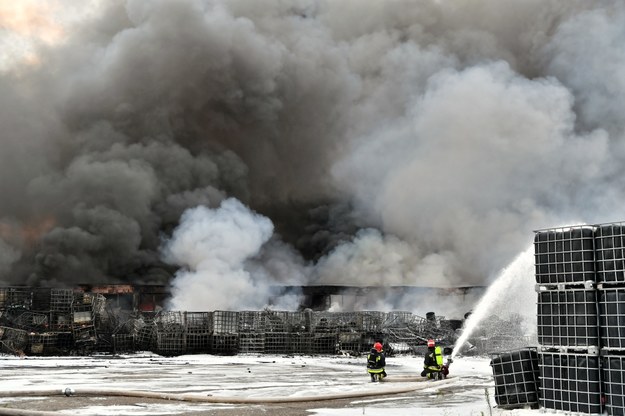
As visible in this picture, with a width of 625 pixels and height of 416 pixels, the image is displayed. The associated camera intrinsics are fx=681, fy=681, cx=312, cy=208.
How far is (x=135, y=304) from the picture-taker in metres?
50.9

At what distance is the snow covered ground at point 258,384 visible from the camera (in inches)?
523

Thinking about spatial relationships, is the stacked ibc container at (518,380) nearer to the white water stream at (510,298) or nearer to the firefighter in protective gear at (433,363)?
the firefighter in protective gear at (433,363)

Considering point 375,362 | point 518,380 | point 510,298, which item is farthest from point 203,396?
point 510,298

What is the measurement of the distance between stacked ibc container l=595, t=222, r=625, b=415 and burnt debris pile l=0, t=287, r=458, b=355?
25635 mm

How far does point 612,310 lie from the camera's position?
36.2 ft

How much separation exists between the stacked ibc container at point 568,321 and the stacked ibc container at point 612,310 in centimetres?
12

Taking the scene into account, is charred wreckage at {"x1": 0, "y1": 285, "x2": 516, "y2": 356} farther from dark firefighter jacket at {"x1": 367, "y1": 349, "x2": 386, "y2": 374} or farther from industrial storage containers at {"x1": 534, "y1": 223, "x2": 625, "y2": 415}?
industrial storage containers at {"x1": 534, "y1": 223, "x2": 625, "y2": 415}

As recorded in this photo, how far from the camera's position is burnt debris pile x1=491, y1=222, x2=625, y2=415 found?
10984mm

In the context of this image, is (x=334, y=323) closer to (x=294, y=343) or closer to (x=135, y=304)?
(x=294, y=343)

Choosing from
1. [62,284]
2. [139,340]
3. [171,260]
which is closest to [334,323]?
[139,340]

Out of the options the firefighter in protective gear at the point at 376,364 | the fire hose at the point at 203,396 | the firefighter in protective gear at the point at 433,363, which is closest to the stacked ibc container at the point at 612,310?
the fire hose at the point at 203,396

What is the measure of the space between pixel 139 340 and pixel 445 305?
2859 cm

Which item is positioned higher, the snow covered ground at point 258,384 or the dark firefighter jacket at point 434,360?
the dark firefighter jacket at point 434,360

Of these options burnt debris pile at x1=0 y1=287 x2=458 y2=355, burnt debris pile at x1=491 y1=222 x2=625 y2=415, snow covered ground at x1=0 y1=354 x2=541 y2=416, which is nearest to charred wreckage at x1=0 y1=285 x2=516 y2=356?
burnt debris pile at x1=0 y1=287 x2=458 y2=355
